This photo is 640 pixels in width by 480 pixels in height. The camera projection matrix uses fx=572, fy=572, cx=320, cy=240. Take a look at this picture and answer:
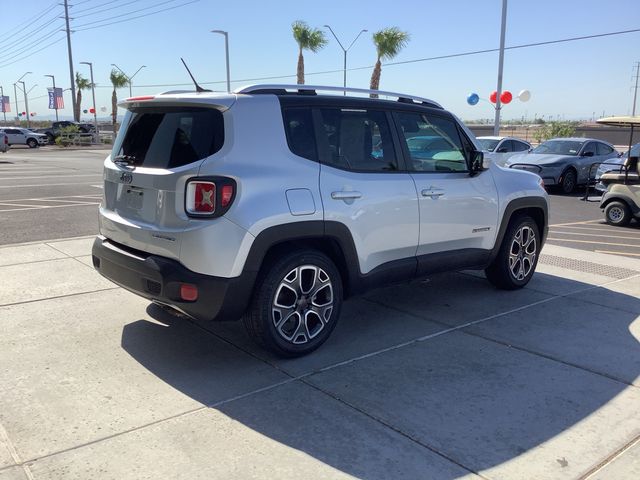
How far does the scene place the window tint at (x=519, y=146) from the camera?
1817cm

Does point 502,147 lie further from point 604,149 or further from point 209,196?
point 209,196

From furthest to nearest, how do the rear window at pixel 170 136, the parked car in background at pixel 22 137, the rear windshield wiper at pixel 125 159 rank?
the parked car in background at pixel 22 137 → the rear windshield wiper at pixel 125 159 → the rear window at pixel 170 136

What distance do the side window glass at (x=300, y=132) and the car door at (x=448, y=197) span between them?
0.94 metres

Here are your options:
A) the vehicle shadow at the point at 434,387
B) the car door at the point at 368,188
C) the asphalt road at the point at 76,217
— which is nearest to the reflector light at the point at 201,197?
the car door at the point at 368,188

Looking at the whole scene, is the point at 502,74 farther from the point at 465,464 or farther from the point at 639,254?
the point at 465,464

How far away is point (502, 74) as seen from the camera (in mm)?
25297

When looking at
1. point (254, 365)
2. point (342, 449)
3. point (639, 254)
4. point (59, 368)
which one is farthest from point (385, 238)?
point (639, 254)

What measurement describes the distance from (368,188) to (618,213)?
849 centimetres

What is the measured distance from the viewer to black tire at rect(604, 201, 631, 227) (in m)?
10.8

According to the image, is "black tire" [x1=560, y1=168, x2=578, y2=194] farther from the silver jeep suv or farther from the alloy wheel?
the alloy wheel

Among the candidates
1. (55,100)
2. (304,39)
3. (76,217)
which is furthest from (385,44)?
(55,100)

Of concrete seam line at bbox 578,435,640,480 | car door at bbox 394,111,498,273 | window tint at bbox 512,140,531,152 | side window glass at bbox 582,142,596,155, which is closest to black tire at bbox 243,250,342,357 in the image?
car door at bbox 394,111,498,273

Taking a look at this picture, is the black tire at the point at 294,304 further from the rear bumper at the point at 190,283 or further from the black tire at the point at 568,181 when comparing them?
the black tire at the point at 568,181

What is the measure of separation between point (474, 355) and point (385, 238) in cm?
111
